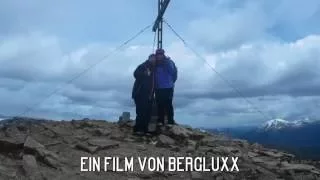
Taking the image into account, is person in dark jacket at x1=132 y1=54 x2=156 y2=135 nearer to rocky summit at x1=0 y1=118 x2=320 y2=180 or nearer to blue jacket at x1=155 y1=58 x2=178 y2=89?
blue jacket at x1=155 y1=58 x2=178 y2=89

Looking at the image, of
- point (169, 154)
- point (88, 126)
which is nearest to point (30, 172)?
point (169, 154)

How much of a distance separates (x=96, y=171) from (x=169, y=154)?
2558 mm

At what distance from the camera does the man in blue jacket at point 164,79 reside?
1819 centimetres

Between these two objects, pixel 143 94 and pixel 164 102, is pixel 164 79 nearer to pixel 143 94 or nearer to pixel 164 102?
pixel 164 102

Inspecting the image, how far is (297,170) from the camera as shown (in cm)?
1505

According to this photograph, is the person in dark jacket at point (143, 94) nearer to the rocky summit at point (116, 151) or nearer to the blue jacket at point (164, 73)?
the blue jacket at point (164, 73)

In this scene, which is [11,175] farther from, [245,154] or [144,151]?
[245,154]

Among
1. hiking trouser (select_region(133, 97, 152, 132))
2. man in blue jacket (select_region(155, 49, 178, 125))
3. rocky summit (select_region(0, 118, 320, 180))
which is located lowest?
rocky summit (select_region(0, 118, 320, 180))

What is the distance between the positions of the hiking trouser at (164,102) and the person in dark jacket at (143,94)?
39 centimetres

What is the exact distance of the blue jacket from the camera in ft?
59.7

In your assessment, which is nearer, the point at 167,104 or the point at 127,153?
the point at 127,153

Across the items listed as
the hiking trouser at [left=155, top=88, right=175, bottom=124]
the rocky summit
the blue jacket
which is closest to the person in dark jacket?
the blue jacket

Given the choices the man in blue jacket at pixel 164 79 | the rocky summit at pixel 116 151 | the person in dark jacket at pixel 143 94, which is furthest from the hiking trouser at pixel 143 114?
the man in blue jacket at pixel 164 79

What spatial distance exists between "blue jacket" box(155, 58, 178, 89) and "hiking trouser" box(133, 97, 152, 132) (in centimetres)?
66
